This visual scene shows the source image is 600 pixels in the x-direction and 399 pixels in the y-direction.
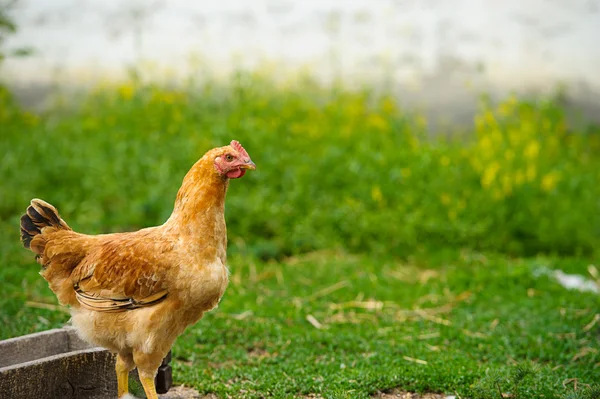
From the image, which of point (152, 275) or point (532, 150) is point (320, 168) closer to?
point (532, 150)

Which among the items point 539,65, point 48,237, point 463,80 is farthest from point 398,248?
point 48,237

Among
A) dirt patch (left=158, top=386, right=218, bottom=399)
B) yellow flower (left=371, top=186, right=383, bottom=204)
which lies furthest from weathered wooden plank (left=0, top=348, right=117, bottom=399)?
yellow flower (left=371, top=186, right=383, bottom=204)

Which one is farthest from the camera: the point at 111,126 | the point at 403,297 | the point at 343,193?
the point at 111,126

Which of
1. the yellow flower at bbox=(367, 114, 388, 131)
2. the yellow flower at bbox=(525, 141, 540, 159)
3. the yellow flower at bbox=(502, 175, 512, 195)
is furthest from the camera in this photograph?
the yellow flower at bbox=(367, 114, 388, 131)

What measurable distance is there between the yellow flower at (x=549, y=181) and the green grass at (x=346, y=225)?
2cm

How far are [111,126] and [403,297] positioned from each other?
209 inches

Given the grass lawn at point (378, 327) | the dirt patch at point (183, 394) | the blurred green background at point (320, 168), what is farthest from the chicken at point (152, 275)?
the blurred green background at point (320, 168)

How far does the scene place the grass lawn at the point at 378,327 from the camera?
15.0 feet

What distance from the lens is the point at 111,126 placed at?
1018 cm

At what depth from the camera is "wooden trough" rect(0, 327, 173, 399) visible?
143 inches

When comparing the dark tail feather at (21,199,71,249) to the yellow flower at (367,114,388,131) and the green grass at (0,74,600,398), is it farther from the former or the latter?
the yellow flower at (367,114,388,131)

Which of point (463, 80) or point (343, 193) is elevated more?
point (463, 80)

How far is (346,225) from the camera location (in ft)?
28.1

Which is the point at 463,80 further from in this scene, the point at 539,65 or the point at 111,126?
the point at 111,126
